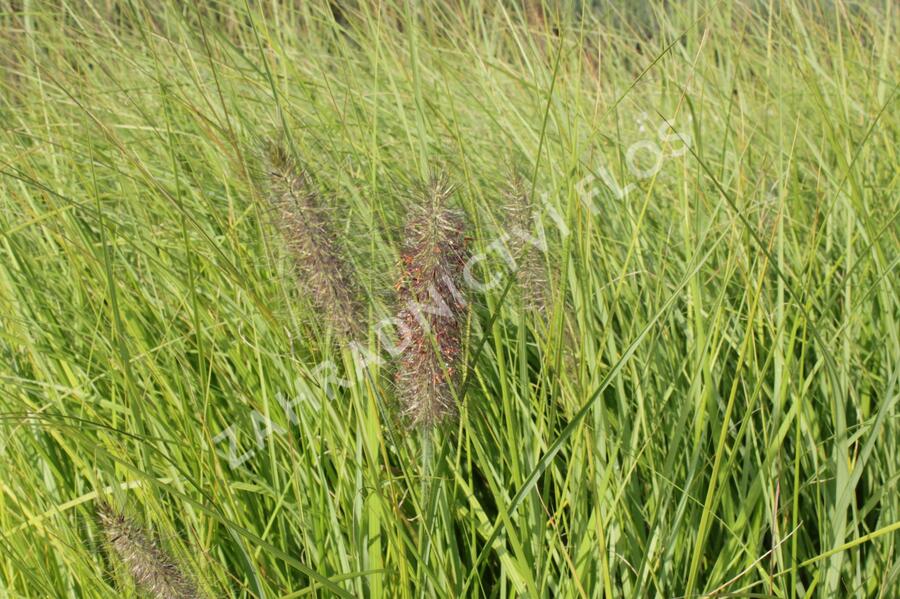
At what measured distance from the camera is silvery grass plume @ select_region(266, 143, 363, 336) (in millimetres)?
1186

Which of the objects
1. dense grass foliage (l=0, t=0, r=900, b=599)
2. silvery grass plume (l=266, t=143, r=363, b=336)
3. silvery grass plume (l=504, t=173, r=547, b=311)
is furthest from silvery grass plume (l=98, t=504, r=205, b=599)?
silvery grass plume (l=504, t=173, r=547, b=311)

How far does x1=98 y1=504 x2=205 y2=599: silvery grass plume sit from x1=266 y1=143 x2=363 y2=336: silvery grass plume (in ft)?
1.32

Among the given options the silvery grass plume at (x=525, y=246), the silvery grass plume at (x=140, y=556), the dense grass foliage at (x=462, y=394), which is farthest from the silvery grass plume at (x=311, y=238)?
the silvery grass plume at (x=140, y=556)

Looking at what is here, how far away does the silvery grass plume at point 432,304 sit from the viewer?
1164mm

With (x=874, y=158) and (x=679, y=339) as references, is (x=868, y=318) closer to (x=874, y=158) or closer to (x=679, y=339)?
(x=679, y=339)

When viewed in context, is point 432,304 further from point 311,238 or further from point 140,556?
point 140,556

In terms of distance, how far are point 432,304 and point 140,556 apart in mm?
541

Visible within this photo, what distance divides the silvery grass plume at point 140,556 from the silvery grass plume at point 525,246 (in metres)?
0.66

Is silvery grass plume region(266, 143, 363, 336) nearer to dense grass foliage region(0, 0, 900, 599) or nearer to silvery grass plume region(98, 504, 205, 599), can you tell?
dense grass foliage region(0, 0, 900, 599)

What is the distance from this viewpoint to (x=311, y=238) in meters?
1.21

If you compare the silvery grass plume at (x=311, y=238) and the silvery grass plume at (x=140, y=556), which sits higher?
the silvery grass plume at (x=311, y=238)

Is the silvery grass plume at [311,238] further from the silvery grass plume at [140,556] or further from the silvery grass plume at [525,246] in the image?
the silvery grass plume at [140,556]

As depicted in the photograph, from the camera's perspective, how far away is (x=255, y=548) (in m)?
1.58

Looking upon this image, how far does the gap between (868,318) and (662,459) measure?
0.75 meters
